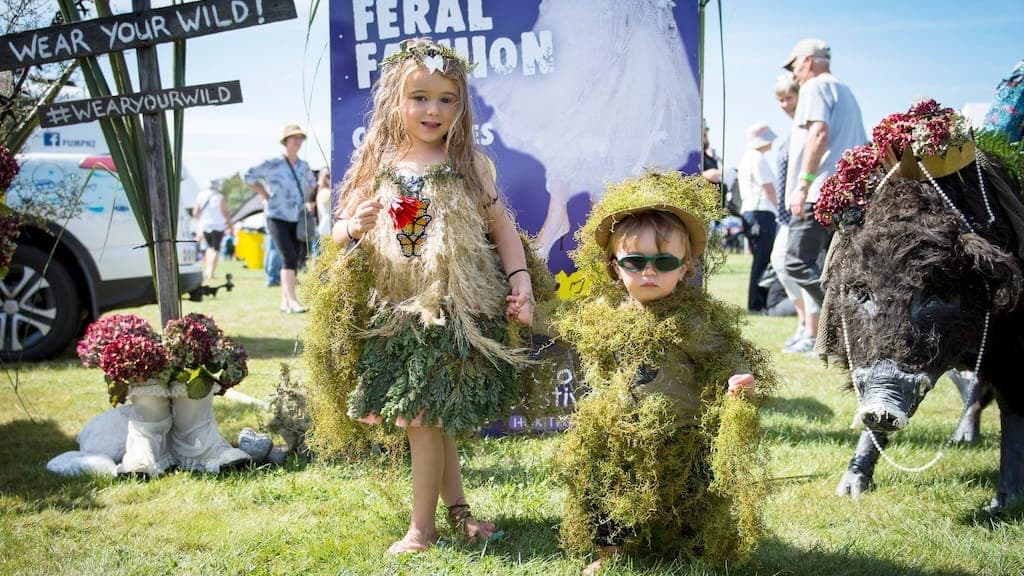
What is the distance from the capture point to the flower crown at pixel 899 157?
9.75 feet

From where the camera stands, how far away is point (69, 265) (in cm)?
663

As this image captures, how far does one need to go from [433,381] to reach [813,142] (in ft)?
10.9

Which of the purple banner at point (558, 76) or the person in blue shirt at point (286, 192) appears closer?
the purple banner at point (558, 76)

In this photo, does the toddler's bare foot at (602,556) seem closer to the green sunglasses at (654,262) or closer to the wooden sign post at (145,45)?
the green sunglasses at (654,262)

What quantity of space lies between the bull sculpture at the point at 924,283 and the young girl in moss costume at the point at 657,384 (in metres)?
0.53

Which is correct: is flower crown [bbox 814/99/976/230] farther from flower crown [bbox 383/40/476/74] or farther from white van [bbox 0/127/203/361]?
white van [bbox 0/127/203/361]

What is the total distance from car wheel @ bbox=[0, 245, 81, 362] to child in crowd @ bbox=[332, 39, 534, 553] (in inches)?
180

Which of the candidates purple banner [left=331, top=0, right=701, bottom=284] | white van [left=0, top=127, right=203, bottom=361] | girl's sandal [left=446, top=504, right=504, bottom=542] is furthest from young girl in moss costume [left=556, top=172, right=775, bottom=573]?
white van [left=0, top=127, right=203, bottom=361]

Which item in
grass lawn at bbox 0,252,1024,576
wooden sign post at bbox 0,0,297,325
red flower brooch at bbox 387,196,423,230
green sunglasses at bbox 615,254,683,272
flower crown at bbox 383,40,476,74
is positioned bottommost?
grass lawn at bbox 0,252,1024,576

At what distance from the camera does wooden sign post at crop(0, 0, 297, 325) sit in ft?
11.7

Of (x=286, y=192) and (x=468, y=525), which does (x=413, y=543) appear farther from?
(x=286, y=192)

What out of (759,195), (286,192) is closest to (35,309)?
(286,192)

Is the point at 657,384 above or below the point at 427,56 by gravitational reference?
below

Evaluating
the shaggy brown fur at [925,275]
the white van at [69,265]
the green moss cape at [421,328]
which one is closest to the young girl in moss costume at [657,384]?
the green moss cape at [421,328]
